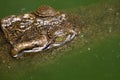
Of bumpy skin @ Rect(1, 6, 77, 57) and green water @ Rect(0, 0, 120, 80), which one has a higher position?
bumpy skin @ Rect(1, 6, 77, 57)

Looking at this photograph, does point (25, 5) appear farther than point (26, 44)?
Yes

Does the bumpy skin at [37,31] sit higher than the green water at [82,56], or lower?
higher

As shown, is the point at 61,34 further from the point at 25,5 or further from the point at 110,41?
the point at 25,5

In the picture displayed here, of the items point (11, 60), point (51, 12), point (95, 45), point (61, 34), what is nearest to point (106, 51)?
point (95, 45)

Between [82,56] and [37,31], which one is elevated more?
[37,31]
